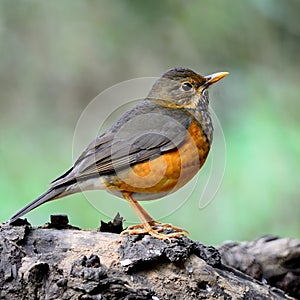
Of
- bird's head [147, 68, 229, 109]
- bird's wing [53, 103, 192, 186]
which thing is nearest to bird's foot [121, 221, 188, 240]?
bird's wing [53, 103, 192, 186]

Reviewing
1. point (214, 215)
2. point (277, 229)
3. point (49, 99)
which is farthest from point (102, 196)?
point (49, 99)

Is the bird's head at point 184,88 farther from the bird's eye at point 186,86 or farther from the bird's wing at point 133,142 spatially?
the bird's wing at point 133,142

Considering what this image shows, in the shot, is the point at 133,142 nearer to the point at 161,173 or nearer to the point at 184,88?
the point at 161,173

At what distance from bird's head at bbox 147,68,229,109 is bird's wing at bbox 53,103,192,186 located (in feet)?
0.50

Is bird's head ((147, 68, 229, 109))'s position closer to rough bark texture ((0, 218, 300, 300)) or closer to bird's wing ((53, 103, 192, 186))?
bird's wing ((53, 103, 192, 186))

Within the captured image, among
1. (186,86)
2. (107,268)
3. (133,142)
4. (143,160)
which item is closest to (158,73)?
(186,86)

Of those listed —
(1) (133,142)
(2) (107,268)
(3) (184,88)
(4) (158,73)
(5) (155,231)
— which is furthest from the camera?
(4) (158,73)

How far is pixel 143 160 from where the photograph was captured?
405 cm

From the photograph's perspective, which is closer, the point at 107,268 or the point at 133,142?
the point at 107,268

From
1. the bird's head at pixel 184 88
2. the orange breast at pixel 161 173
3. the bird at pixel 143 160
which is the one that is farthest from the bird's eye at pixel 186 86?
the orange breast at pixel 161 173

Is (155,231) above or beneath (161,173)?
beneath

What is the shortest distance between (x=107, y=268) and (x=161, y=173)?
83 centimetres

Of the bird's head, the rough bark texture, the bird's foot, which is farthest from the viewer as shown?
the bird's head

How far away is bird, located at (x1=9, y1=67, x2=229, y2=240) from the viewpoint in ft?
13.0
